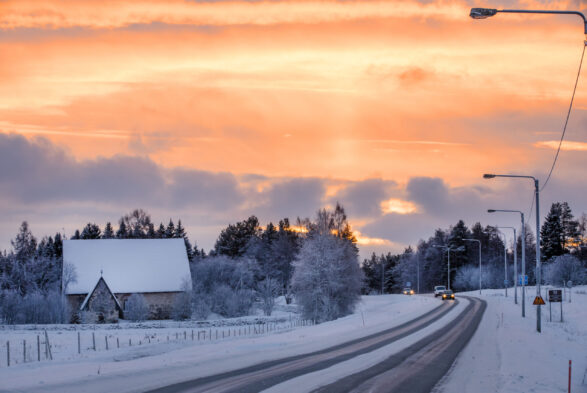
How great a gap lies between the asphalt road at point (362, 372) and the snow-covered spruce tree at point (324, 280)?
2873 cm

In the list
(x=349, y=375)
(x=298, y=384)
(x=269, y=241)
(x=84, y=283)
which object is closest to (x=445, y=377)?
(x=349, y=375)

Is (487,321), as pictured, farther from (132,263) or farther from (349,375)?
(132,263)

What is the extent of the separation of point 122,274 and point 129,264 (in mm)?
2240

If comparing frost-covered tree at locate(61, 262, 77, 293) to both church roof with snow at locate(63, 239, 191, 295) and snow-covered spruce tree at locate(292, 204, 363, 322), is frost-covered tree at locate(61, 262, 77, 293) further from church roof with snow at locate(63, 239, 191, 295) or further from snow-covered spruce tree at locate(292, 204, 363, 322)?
snow-covered spruce tree at locate(292, 204, 363, 322)

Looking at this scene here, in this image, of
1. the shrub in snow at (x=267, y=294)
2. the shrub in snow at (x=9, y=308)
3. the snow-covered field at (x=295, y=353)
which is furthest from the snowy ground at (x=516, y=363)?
the shrub in snow at (x=9, y=308)

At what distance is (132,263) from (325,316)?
30.7 metres

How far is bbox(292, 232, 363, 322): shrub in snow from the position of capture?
64562 mm

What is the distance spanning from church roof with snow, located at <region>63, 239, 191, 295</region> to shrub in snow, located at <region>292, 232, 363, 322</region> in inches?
812

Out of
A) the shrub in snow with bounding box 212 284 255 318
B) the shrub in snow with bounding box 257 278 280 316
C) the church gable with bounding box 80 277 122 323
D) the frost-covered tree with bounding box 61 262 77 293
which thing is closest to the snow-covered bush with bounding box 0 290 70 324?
the church gable with bounding box 80 277 122 323

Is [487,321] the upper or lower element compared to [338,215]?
lower

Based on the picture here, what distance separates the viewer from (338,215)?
112500mm

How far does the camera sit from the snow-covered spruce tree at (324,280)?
64625mm

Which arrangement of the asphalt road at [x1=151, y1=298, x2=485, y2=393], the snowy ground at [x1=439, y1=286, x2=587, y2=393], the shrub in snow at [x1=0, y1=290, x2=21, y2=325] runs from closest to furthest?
the asphalt road at [x1=151, y1=298, x2=485, y2=393]
the snowy ground at [x1=439, y1=286, x2=587, y2=393]
the shrub in snow at [x1=0, y1=290, x2=21, y2=325]

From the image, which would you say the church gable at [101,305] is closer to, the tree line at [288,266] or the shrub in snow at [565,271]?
the tree line at [288,266]
